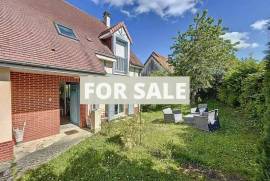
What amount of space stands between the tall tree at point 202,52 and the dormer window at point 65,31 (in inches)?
528

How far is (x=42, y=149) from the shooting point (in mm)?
7441

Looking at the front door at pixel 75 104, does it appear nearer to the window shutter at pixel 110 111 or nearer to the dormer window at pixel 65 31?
the window shutter at pixel 110 111

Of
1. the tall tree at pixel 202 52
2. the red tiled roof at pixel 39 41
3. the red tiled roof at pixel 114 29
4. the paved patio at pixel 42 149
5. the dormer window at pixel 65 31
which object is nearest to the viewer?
the paved patio at pixel 42 149

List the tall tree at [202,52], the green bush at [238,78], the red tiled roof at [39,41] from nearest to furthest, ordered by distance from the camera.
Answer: the red tiled roof at [39,41] < the green bush at [238,78] < the tall tree at [202,52]

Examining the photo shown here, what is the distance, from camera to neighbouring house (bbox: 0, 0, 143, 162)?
632 cm

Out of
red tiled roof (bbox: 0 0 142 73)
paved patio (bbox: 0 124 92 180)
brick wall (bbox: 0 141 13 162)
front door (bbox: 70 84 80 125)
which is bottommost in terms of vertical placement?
paved patio (bbox: 0 124 92 180)

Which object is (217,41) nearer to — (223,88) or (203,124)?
(223,88)

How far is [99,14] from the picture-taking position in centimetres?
2098

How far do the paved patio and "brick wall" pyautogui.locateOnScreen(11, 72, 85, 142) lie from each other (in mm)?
528

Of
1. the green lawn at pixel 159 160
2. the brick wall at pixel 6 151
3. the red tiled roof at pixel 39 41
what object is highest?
the red tiled roof at pixel 39 41

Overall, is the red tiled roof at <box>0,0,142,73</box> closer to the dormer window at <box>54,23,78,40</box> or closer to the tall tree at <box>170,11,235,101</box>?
the dormer window at <box>54,23,78,40</box>

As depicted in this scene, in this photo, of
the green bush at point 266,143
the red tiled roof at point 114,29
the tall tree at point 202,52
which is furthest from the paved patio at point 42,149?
the tall tree at point 202,52

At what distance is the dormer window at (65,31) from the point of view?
34.7 feet

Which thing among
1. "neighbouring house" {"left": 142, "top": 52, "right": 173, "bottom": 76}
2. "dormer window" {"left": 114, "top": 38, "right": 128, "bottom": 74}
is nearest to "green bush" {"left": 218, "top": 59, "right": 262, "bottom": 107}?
"dormer window" {"left": 114, "top": 38, "right": 128, "bottom": 74}
